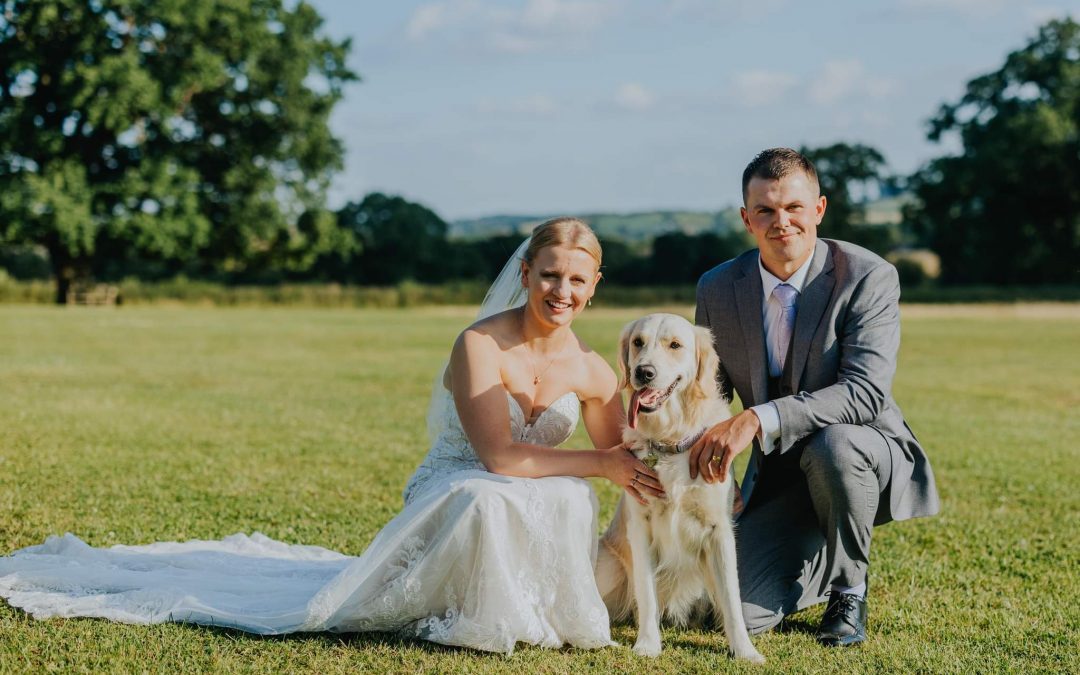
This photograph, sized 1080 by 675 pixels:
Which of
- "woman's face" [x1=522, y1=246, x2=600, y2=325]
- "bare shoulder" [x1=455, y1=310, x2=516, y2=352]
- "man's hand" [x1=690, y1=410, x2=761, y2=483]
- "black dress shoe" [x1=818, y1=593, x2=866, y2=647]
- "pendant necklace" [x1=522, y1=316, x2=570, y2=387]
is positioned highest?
"woman's face" [x1=522, y1=246, x2=600, y2=325]

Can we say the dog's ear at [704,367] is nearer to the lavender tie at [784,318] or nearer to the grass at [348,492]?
the lavender tie at [784,318]

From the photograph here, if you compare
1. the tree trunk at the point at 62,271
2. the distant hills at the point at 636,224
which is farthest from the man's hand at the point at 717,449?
the distant hills at the point at 636,224

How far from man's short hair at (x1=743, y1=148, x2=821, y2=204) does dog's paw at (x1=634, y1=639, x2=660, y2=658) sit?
2.32 metres

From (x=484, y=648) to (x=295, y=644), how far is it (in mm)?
888

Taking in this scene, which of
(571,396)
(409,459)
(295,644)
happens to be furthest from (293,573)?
(409,459)

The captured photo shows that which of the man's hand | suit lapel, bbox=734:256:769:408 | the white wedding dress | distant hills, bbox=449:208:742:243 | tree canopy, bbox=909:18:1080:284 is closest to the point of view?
the man's hand

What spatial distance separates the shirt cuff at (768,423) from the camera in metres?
4.80

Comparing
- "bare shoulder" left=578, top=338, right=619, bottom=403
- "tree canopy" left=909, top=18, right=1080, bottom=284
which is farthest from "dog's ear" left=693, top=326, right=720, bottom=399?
"tree canopy" left=909, top=18, right=1080, bottom=284

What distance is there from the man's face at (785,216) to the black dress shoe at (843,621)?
5.53 feet

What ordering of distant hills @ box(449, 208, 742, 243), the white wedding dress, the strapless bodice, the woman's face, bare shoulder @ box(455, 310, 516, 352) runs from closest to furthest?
1. the white wedding dress
2. the woman's face
3. bare shoulder @ box(455, 310, 516, 352)
4. the strapless bodice
5. distant hills @ box(449, 208, 742, 243)

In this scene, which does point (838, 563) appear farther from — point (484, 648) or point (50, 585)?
point (50, 585)

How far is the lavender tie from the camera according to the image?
5.33 m

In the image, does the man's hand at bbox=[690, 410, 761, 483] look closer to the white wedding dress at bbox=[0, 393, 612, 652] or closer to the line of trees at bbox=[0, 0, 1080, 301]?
the white wedding dress at bbox=[0, 393, 612, 652]

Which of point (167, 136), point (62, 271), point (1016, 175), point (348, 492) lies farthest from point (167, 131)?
point (1016, 175)
